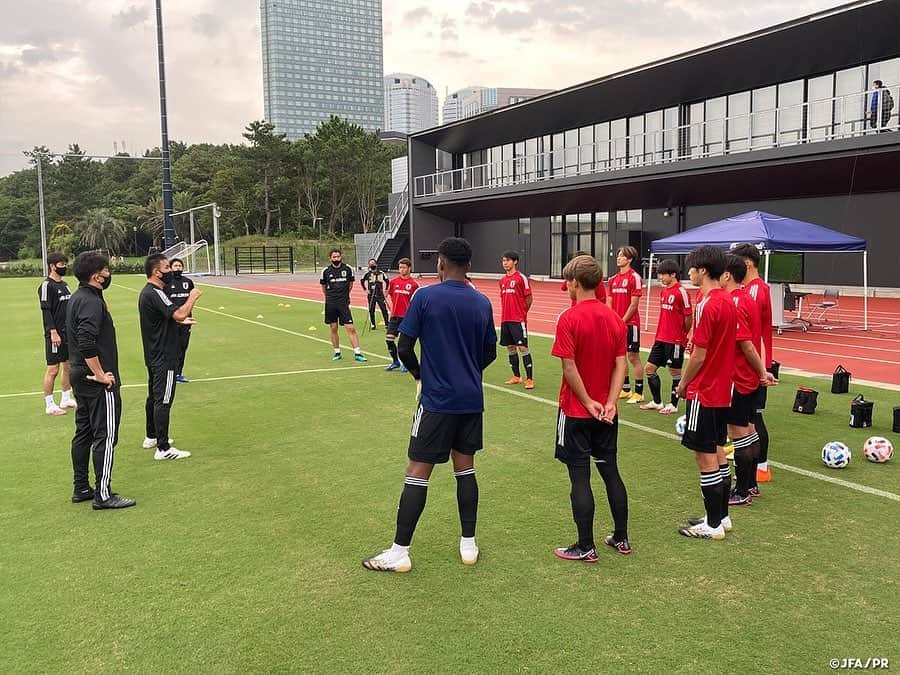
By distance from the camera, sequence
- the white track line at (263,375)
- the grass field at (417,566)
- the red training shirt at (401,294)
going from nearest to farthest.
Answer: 1. the grass field at (417,566)
2. the white track line at (263,375)
3. the red training shirt at (401,294)

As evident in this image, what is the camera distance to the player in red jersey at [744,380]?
16.0 ft

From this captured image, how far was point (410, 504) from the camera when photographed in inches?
164

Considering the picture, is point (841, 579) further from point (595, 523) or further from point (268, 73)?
point (268, 73)

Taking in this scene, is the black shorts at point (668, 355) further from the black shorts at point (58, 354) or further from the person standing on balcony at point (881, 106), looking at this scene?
the person standing on balcony at point (881, 106)

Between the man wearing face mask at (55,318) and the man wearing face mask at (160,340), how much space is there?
7.06 ft

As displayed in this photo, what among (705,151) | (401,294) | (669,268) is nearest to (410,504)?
(669,268)

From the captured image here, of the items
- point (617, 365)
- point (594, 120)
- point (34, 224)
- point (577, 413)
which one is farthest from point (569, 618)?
point (34, 224)

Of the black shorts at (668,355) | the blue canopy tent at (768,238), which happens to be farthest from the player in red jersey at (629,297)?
the blue canopy tent at (768,238)

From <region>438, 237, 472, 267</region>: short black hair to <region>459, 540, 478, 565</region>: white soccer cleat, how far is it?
1766 millimetres

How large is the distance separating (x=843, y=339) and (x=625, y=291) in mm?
8842

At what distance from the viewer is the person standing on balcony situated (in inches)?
778

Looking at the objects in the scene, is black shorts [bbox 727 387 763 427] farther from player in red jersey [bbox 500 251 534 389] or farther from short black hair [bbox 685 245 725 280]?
player in red jersey [bbox 500 251 534 389]

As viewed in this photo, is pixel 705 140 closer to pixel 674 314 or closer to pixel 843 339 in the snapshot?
pixel 843 339

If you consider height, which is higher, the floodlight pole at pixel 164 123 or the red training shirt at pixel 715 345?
the floodlight pole at pixel 164 123
